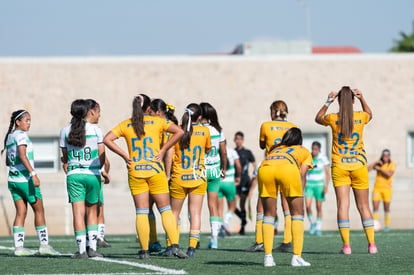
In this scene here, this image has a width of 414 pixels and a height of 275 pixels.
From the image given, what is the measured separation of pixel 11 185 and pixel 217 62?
1565 cm

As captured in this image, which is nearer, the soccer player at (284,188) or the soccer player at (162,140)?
the soccer player at (284,188)

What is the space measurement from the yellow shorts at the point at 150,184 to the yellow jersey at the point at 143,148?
2.1 inches

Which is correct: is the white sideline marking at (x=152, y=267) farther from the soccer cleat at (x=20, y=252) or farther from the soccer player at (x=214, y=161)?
the soccer player at (x=214, y=161)

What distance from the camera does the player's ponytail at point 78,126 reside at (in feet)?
33.4

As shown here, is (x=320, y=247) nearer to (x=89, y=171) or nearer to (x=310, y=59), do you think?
(x=89, y=171)

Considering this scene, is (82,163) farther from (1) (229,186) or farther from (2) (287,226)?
(1) (229,186)

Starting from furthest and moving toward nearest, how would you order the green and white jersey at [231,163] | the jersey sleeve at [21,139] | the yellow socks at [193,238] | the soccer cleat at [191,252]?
the green and white jersey at [231,163] < the jersey sleeve at [21,139] < the yellow socks at [193,238] < the soccer cleat at [191,252]

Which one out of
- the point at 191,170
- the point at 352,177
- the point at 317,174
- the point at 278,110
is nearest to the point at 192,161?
the point at 191,170

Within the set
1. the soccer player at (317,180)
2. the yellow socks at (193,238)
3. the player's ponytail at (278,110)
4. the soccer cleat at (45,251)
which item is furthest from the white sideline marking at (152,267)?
the soccer player at (317,180)

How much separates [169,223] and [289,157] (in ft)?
5.92

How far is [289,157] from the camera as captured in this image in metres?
9.19

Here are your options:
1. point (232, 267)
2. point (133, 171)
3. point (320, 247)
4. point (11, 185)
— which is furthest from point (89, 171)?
point (320, 247)

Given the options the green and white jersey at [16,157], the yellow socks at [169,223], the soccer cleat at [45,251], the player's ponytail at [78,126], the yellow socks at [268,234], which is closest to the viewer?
the yellow socks at [268,234]

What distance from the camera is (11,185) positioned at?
1120 cm
